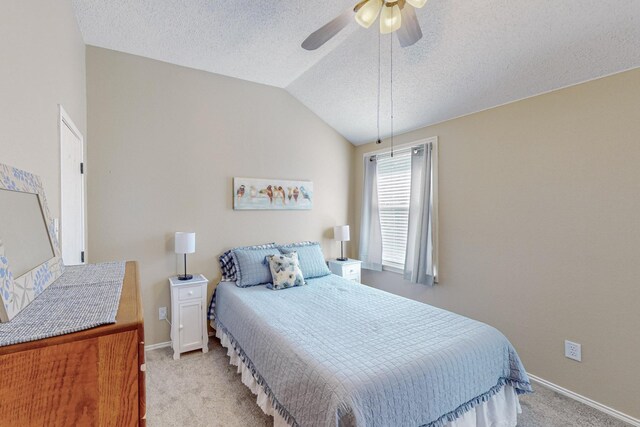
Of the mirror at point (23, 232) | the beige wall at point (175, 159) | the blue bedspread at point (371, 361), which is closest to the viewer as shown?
the mirror at point (23, 232)

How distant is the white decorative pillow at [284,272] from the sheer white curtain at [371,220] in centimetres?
131

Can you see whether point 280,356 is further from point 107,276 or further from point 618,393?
point 618,393

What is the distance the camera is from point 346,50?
2795 millimetres

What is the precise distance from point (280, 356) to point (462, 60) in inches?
102

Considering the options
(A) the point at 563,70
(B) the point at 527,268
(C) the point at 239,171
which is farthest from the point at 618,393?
(C) the point at 239,171

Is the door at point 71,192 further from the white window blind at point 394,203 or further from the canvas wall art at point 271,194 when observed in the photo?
the white window blind at point 394,203

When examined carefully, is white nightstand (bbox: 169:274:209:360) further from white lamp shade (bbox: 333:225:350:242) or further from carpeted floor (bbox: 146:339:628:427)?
white lamp shade (bbox: 333:225:350:242)

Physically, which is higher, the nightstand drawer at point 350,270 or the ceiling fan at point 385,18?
the ceiling fan at point 385,18

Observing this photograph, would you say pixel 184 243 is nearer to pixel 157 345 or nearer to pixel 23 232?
pixel 157 345

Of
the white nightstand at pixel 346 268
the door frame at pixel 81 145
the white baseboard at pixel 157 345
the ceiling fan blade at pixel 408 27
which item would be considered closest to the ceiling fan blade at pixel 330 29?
the ceiling fan blade at pixel 408 27

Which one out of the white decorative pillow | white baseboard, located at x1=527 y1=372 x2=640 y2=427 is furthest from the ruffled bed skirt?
the white decorative pillow

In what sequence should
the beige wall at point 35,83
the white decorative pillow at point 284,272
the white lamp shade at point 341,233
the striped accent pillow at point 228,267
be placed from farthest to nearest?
the white lamp shade at point 341,233 → the striped accent pillow at point 228,267 → the white decorative pillow at point 284,272 → the beige wall at point 35,83

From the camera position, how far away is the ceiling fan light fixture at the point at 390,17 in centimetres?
169

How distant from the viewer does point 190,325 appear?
2965 millimetres
